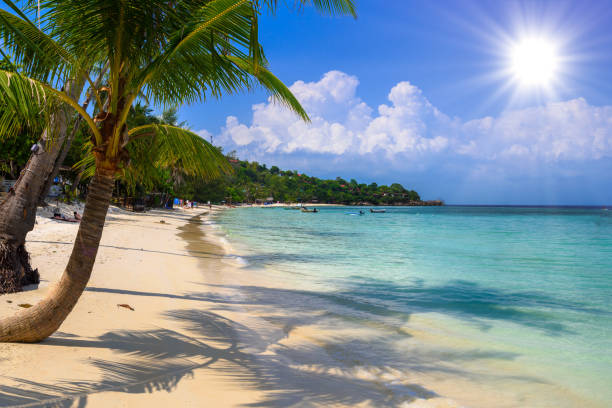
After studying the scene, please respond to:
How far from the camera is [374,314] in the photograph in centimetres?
641

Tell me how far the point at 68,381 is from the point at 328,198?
182 m

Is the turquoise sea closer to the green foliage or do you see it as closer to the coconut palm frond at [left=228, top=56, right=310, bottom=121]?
the coconut palm frond at [left=228, top=56, right=310, bottom=121]

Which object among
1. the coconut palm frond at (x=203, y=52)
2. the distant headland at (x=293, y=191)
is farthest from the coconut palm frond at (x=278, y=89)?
the distant headland at (x=293, y=191)

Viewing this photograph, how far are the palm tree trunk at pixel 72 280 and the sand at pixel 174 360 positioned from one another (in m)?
0.15

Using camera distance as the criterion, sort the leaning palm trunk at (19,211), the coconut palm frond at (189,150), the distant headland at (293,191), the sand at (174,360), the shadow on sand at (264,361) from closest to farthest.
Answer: the sand at (174,360) → the shadow on sand at (264,361) → the coconut palm frond at (189,150) → the leaning palm trunk at (19,211) → the distant headland at (293,191)

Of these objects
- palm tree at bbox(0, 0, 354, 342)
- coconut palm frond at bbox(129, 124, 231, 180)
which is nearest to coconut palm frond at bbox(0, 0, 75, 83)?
palm tree at bbox(0, 0, 354, 342)

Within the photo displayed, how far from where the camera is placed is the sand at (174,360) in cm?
283

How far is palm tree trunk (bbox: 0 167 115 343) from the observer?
3295 mm

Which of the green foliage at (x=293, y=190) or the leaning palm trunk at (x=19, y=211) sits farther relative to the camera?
the green foliage at (x=293, y=190)

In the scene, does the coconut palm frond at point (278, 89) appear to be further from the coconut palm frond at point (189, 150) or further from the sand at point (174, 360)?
the sand at point (174, 360)

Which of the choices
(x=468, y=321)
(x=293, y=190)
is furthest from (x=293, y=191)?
(x=468, y=321)

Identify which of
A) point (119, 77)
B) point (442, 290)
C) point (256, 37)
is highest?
point (256, 37)

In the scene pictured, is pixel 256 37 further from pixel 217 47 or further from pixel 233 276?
pixel 233 276

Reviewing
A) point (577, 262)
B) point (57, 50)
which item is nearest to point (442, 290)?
point (57, 50)
